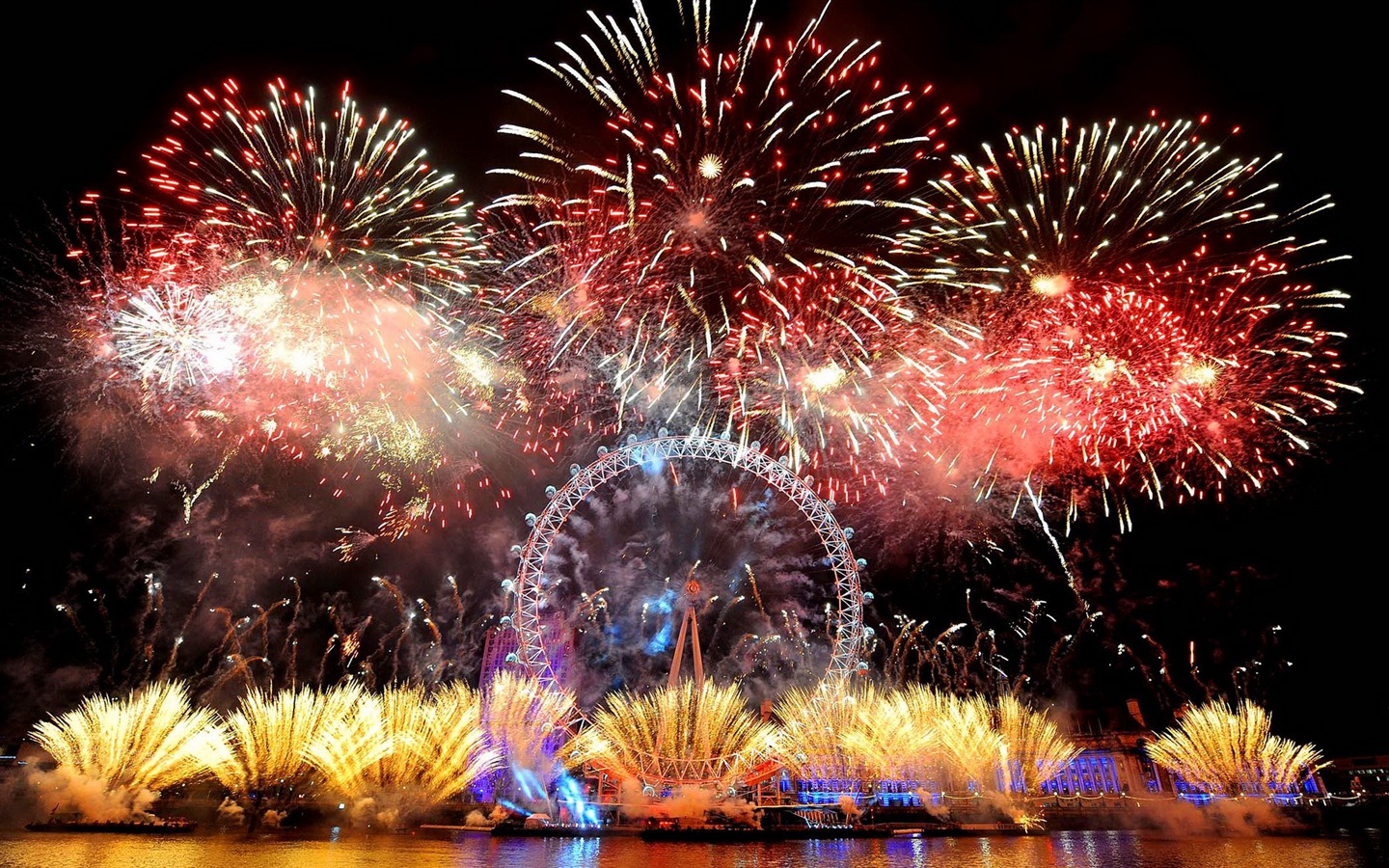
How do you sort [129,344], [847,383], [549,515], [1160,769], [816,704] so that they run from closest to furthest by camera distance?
[129,344]
[847,383]
[816,704]
[549,515]
[1160,769]

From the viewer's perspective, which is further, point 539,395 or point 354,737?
point 539,395

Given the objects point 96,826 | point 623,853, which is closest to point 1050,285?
point 623,853

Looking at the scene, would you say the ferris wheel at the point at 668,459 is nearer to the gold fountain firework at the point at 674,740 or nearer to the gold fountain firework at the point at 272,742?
the gold fountain firework at the point at 674,740

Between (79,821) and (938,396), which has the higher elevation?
(938,396)

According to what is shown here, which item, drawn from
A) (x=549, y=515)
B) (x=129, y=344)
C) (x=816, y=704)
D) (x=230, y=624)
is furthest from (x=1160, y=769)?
(x=129, y=344)

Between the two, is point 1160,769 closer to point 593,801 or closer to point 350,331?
point 593,801

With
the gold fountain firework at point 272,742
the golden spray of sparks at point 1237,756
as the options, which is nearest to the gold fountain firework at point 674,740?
the gold fountain firework at point 272,742

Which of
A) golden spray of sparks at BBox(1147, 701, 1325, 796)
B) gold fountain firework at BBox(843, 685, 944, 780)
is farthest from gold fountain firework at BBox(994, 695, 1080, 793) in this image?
golden spray of sparks at BBox(1147, 701, 1325, 796)

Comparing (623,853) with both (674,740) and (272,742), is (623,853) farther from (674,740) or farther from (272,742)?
(272,742)

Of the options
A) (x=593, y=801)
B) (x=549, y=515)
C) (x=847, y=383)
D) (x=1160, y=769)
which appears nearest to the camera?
(x=847, y=383)
